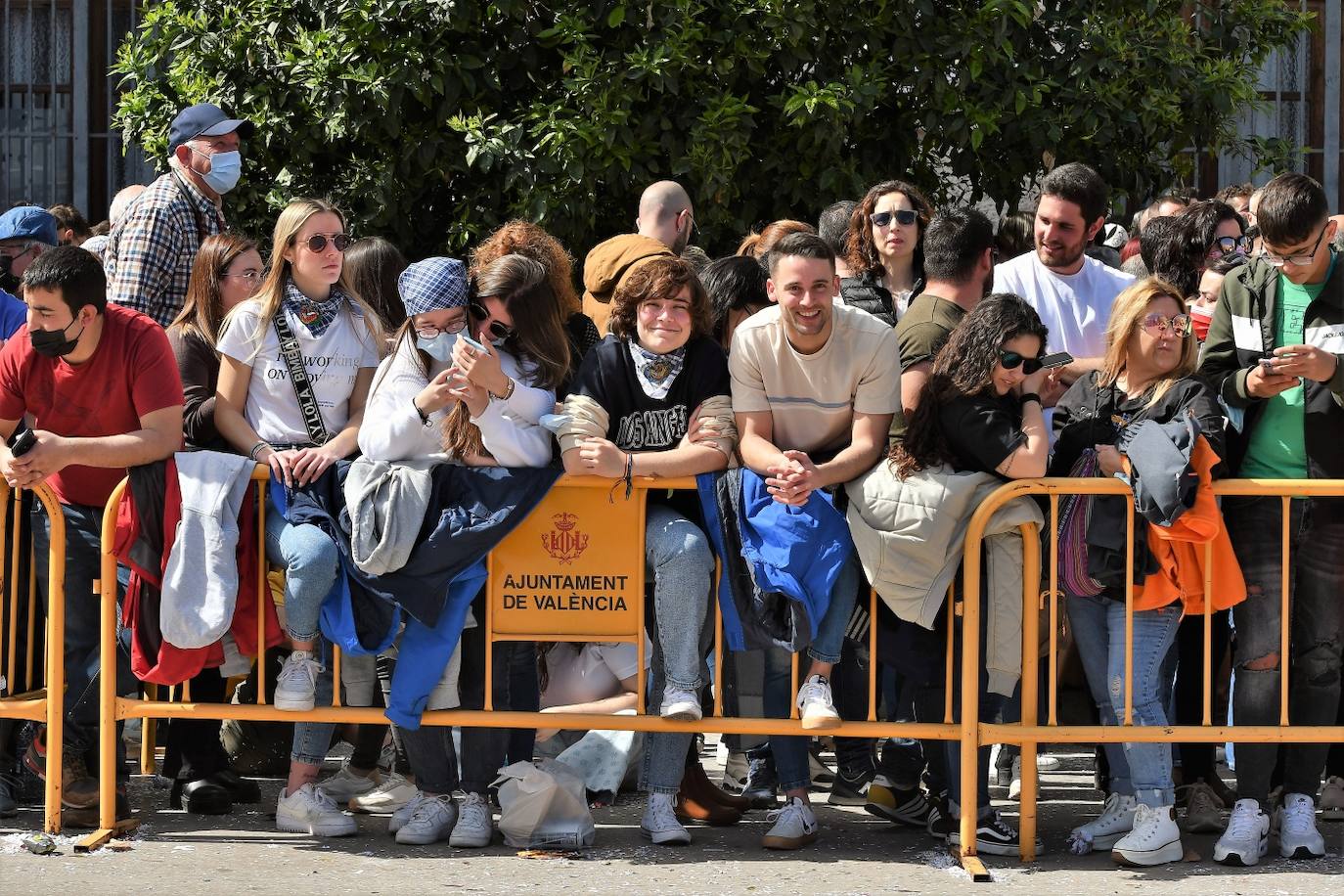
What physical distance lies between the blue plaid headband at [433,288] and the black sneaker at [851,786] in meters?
2.38

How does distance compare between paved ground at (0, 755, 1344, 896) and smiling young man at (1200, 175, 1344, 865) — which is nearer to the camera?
paved ground at (0, 755, 1344, 896)

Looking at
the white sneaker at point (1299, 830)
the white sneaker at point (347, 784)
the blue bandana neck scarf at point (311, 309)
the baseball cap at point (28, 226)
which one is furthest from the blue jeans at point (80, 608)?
the white sneaker at point (1299, 830)

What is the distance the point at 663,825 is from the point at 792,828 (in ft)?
1.44

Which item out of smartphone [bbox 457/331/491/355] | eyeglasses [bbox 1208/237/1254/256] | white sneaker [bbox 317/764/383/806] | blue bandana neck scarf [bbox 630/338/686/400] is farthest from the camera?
eyeglasses [bbox 1208/237/1254/256]

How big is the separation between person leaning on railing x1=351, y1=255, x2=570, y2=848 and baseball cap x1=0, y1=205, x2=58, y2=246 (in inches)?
93.3

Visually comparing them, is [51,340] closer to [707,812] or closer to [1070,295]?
[707,812]

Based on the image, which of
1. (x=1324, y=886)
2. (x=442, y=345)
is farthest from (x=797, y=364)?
(x=1324, y=886)

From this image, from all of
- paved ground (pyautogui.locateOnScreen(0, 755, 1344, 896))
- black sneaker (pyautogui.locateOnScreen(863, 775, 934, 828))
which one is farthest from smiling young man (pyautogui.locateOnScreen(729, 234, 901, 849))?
A: black sneaker (pyautogui.locateOnScreen(863, 775, 934, 828))

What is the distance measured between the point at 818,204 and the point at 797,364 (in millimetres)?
2996

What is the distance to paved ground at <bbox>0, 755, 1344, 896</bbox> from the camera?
5.78 metres

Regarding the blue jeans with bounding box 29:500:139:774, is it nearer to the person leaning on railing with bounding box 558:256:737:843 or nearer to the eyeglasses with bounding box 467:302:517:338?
the eyeglasses with bounding box 467:302:517:338

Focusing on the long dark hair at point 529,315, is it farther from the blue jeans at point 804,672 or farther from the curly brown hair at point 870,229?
the curly brown hair at point 870,229

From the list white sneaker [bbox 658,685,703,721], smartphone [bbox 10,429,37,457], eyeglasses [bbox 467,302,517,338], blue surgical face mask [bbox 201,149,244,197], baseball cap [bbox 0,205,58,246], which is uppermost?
blue surgical face mask [bbox 201,149,244,197]

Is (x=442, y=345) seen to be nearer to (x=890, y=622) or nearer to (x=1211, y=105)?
(x=890, y=622)
